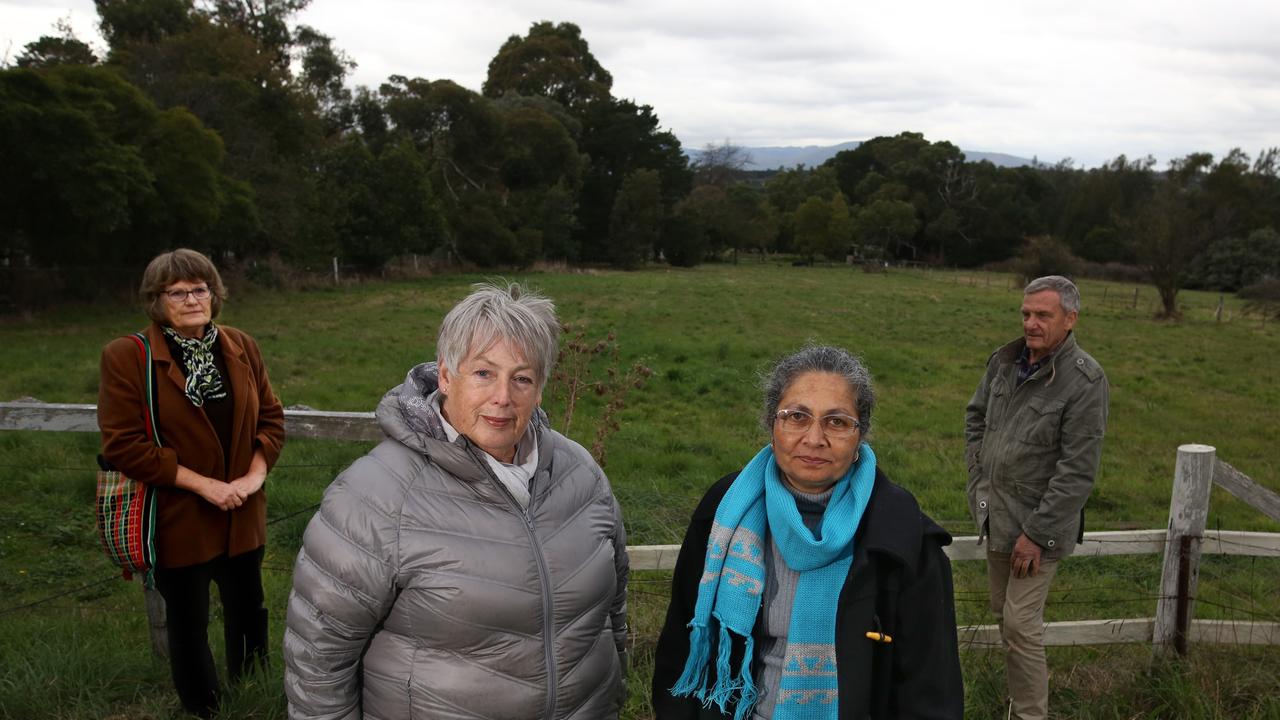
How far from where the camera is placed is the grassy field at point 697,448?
3.72 metres

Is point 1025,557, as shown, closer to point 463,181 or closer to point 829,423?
point 829,423

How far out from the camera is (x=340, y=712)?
2.03 meters

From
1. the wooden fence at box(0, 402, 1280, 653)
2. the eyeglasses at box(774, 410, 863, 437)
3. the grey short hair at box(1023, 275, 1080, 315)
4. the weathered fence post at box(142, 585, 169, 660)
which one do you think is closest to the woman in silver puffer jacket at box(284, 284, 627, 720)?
the eyeglasses at box(774, 410, 863, 437)

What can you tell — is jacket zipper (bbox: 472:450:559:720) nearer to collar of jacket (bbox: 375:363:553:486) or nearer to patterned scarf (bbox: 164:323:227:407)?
collar of jacket (bbox: 375:363:553:486)

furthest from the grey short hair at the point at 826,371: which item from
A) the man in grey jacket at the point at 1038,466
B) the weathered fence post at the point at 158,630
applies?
the weathered fence post at the point at 158,630

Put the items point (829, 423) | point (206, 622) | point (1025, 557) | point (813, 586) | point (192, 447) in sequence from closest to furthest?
point (813, 586) < point (829, 423) < point (192, 447) < point (206, 622) < point (1025, 557)

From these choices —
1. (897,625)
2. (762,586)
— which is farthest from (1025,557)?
(762,586)

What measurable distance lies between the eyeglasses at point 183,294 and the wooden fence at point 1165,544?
1100 millimetres

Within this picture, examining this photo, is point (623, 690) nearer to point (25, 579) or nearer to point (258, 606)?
point (258, 606)

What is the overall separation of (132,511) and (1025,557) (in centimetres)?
356

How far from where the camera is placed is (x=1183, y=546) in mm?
3889

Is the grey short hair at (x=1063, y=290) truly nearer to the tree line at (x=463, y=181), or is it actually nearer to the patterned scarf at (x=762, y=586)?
the patterned scarf at (x=762, y=586)

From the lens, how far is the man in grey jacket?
3441 mm

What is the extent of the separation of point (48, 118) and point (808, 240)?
167 feet
